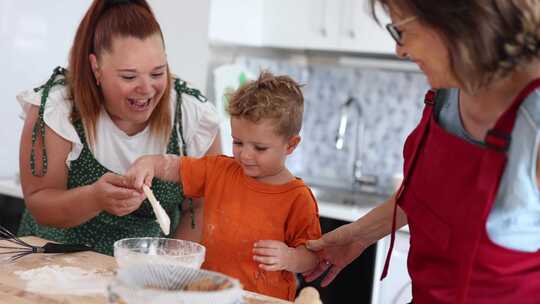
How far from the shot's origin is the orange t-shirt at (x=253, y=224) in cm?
157

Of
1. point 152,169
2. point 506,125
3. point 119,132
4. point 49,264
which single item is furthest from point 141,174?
point 506,125

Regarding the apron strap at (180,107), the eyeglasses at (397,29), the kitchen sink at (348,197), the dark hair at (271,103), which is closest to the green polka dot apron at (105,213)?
the apron strap at (180,107)

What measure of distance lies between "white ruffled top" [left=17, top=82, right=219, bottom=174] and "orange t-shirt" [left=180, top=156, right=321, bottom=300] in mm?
259

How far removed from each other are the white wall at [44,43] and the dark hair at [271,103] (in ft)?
4.62

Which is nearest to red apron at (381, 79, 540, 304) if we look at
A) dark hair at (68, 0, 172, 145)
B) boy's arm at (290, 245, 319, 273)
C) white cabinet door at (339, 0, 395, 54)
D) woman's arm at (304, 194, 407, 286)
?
woman's arm at (304, 194, 407, 286)

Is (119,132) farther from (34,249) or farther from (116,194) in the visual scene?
(34,249)

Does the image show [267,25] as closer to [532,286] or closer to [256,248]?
[256,248]

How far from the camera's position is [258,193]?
1.61 metres

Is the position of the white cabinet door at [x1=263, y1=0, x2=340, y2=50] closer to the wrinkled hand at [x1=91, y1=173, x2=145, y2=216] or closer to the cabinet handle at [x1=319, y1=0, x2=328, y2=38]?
the cabinet handle at [x1=319, y1=0, x2=328, y2=38]

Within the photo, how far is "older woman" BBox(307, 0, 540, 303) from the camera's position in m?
1.03

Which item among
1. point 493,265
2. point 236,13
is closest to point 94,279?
point 493,265

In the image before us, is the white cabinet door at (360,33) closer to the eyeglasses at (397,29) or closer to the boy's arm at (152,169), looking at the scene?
the boy's arm at (152,169)

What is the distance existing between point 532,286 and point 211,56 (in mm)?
2185

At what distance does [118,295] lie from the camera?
0.93 m
